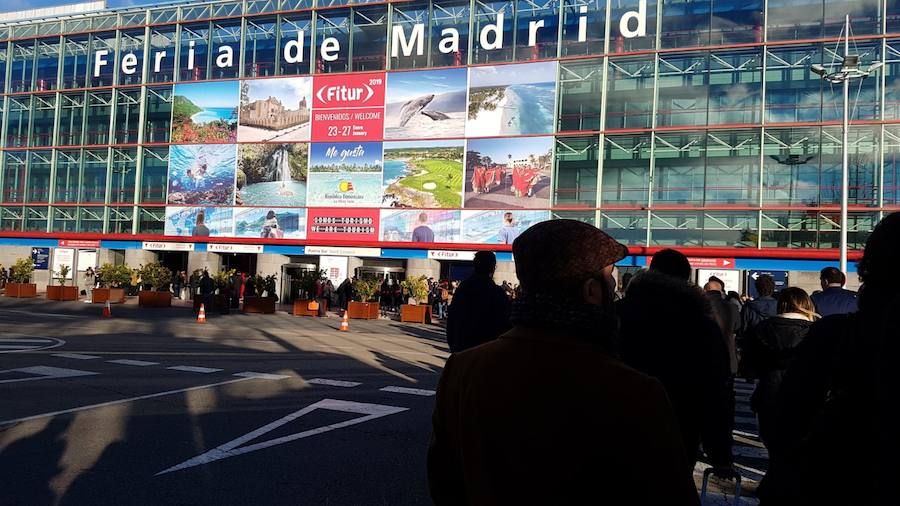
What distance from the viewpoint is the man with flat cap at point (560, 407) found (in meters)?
1.67

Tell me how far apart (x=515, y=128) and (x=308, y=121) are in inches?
471

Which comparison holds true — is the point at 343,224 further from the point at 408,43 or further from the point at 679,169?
the point at 679,169

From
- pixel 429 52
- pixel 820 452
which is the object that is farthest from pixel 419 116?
pixel 820 452

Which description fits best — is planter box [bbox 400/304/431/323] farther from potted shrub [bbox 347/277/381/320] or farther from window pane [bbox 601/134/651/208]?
window pane [bbox 601/134/651/208]

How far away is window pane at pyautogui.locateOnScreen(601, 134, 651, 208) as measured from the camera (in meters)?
35.9

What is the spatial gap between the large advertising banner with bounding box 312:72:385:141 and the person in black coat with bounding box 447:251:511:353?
109 ft

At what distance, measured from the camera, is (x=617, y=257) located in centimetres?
206

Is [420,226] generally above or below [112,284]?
above

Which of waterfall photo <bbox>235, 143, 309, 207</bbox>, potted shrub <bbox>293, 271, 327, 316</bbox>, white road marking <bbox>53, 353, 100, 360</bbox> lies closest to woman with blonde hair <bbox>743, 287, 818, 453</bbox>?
white road marking <bbox>53, 353, 100, 360</bbox>

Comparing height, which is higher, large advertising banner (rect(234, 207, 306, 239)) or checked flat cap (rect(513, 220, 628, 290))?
large advertising banner (rect(234, 207, 306, 239))

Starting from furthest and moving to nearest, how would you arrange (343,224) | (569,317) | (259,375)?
1. (343,224)
2. (259,375)
3. (569,317)

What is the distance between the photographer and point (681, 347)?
170 inches

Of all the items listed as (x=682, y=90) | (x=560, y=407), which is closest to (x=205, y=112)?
(x=682, y=90)

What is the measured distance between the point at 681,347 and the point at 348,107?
37.6 meters
